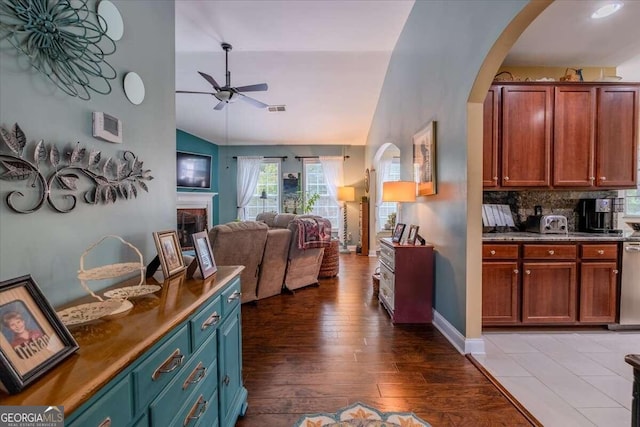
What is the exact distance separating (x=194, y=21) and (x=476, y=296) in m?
4.47

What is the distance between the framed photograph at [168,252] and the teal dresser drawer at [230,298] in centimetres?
28

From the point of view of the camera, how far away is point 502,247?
8.80 feet

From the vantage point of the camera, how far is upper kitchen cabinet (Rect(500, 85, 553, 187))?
2828 millimetres

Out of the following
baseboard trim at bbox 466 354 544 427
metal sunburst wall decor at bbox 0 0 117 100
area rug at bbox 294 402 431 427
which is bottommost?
area rug at bbox 294 402 431 427

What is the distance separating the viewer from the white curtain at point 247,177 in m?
7.71

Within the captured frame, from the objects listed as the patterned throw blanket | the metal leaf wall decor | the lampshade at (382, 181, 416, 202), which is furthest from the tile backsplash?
the metal leaf wall decor

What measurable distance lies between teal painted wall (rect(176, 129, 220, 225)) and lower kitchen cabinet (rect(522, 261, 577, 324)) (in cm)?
670

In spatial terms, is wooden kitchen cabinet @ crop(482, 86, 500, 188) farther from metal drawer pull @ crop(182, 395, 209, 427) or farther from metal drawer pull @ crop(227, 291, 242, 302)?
metal drawer pull @ crop(182, 395, 209, 427)

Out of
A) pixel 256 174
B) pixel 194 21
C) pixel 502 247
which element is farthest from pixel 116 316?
pixel 256 174

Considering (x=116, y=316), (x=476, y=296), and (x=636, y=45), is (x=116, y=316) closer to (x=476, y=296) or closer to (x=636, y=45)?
(x=476, y=296)

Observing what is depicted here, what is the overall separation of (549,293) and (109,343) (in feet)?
11.2

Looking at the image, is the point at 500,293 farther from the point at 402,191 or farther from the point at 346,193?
the point at 346,193

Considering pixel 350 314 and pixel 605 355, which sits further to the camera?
pixel 350 314

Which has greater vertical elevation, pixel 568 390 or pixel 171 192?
pixel 171 192
